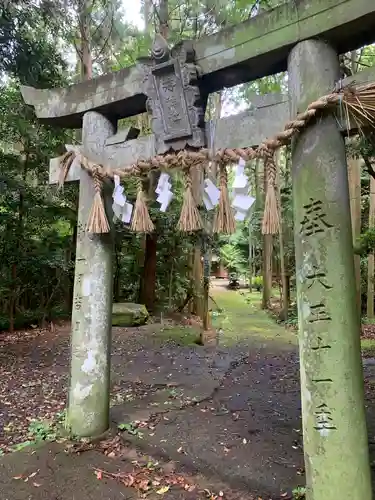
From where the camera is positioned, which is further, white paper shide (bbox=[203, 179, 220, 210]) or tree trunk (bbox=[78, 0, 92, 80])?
tree trunk (bbox=[78, 0, 92, 80])

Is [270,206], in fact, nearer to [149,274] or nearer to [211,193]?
[211,193]

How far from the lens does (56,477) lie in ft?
9.03

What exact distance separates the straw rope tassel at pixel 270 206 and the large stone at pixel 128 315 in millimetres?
7490

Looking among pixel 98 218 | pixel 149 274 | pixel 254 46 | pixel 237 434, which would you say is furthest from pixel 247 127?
pixel 149 274

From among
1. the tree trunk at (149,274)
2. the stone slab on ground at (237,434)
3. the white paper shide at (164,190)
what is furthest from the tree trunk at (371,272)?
the white paper shide at (164,190)

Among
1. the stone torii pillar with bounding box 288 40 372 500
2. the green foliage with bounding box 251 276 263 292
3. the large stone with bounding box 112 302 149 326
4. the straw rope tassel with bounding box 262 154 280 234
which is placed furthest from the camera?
the green foliage with bounding box 251 276 263 292

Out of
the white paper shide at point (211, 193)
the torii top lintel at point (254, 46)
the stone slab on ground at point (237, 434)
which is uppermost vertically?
the torii top lintel at point (254, 46)

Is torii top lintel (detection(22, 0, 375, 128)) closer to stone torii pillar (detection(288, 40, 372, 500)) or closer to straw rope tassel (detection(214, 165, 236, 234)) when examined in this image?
stone torii pillar (detection(288, 40, 372, 500))

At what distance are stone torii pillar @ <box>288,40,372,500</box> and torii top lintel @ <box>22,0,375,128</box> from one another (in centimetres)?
11

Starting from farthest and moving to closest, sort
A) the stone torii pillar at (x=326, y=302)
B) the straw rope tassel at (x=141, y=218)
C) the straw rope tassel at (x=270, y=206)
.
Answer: the straw rope tassel at (x=141, y=218)
the straw rope tassel at (x=270, y=206)
the stone torii pillar at (x=326, y=302)

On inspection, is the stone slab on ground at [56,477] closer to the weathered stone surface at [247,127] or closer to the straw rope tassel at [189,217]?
the straw rope tassel at [189,217]

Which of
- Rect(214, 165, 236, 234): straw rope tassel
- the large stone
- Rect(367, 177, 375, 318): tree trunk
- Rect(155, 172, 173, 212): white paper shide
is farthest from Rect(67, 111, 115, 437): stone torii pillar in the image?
Rect(367, 177, 375, 318): tree trunk

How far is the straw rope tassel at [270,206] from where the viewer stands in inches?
92.2

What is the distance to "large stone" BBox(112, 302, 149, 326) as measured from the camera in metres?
9.38
